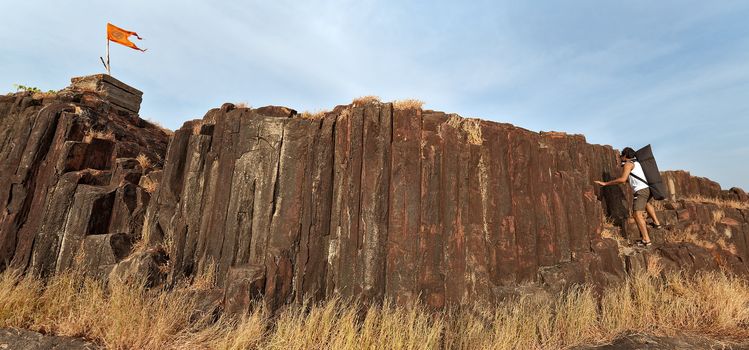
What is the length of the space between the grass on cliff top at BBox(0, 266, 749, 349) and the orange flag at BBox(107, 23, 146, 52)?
13257mm

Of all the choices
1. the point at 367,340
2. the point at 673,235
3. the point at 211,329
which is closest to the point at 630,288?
the point at 673,235

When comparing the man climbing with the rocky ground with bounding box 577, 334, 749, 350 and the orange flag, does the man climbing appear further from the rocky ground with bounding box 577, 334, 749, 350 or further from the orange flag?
the orange flag

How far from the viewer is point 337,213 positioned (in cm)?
759

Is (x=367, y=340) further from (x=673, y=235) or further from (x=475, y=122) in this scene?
(x=673, y=235)

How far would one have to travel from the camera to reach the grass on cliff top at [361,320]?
6004mm

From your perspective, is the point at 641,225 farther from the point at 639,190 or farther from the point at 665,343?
the point at 665,343

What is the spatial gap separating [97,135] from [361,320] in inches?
388

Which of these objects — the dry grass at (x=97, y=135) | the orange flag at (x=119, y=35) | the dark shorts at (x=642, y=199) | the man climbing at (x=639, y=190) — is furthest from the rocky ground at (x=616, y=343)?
the orange flag at (x=119, y=35)

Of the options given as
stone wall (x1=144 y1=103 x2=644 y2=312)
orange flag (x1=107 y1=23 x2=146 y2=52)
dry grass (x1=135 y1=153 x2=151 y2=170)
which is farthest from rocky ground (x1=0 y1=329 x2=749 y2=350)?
orange flag (x1=107 y1=23 x2=146 y2=52)

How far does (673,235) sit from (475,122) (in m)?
7.57

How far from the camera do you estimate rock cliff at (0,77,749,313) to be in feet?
23.7

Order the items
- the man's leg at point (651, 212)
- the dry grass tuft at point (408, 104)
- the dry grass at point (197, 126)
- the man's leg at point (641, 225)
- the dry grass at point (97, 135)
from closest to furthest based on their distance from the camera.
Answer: the dry grass tuft at point (408, 104) < the dry grass at point (197, 126) < the man's leg at point (641, 225) < the man's leg at point (651, 212) < the dry grass at point (97, 135)

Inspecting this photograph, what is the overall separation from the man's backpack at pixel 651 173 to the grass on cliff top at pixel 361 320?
2974mm

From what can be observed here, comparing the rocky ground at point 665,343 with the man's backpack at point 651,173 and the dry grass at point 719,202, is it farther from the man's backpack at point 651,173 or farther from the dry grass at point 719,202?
the dry grass at point 719,202
